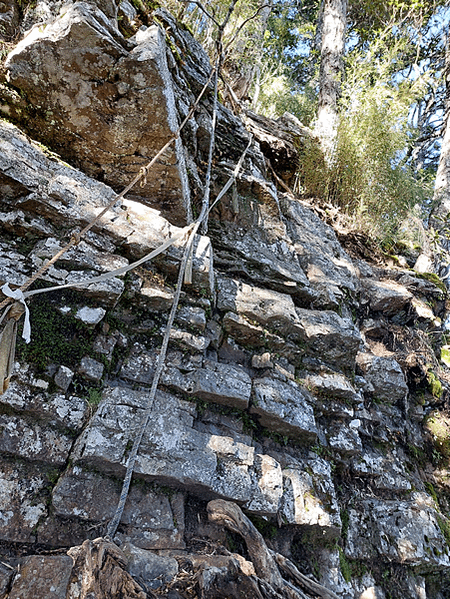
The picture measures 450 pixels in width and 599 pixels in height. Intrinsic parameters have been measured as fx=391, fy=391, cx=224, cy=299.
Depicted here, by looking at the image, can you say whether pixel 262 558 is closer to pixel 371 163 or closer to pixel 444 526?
pixel 444 526

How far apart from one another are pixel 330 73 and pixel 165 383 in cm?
780

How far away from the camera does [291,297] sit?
4824 mm

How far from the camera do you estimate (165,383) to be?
334cm

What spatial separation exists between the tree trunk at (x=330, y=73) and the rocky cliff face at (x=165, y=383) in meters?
3.20

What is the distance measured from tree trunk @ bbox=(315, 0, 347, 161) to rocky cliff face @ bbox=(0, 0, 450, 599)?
10.5 ft

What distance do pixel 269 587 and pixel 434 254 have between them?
6177 mm

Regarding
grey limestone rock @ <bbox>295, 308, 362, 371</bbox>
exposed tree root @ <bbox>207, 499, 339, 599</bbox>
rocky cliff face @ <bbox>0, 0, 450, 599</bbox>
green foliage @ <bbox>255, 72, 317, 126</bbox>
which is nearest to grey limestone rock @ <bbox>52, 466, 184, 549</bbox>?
rocky cliff face @ <bbox>0, 0, 450, 599</bbox>

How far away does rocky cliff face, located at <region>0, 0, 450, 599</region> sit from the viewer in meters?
2.59

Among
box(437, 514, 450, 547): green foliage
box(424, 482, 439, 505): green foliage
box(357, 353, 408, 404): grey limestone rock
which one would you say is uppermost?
box(357, 353, 408, 404): grey limestone rock

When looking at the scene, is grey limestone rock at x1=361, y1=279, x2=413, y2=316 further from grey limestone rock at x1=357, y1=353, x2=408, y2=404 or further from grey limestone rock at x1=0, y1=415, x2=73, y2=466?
grey limestone rock at x1=0, y1=415, x2=73, y2=466

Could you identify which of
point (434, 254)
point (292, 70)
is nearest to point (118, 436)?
point (434, 254)

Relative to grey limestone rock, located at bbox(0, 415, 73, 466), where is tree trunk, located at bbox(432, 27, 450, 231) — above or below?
above

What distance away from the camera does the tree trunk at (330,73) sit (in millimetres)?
7484

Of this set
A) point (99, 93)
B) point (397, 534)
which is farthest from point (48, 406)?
point (397, 534)
